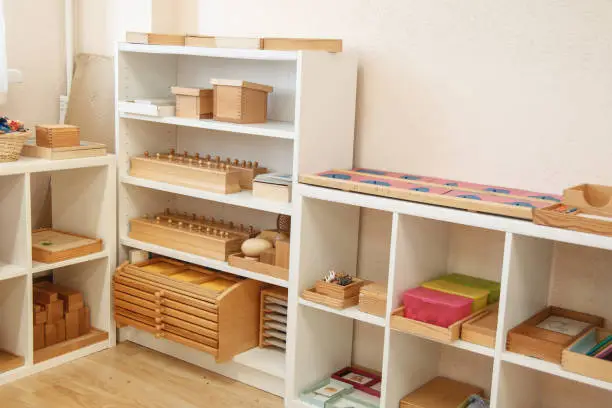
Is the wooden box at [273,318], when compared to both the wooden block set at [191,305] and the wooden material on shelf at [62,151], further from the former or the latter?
the wooden material on shelf at [62,151]

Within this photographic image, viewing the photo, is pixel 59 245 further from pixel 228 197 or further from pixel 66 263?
pixel 228 197

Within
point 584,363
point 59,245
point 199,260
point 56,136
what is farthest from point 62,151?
point 584,363

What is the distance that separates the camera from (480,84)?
2.64 meters

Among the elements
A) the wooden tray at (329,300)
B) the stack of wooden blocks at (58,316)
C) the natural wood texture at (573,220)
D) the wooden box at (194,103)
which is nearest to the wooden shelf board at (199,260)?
the wooden tray at (329,300)

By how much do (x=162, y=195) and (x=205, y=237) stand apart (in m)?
0.53

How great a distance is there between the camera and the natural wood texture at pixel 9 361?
9.80 feet

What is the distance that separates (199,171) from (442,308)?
1183mm

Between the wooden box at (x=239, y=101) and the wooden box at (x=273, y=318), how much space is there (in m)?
0.70

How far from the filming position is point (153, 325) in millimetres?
3135

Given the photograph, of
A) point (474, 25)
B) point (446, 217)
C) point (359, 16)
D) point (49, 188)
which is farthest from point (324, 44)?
point (49, 188)

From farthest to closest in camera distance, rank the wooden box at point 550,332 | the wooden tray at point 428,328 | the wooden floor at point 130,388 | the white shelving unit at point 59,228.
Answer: the white shelving unit at point 59,228
the wooden floor at point 130,388
the wooden tray at point 428,328
the wooden box at point 550,332

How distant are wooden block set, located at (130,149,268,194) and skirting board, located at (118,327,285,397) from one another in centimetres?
71

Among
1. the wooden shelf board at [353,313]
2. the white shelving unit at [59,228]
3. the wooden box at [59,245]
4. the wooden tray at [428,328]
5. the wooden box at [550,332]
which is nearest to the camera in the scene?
the wooden box at [550,332]

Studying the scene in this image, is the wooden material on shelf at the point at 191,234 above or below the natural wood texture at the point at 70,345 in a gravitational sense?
above
